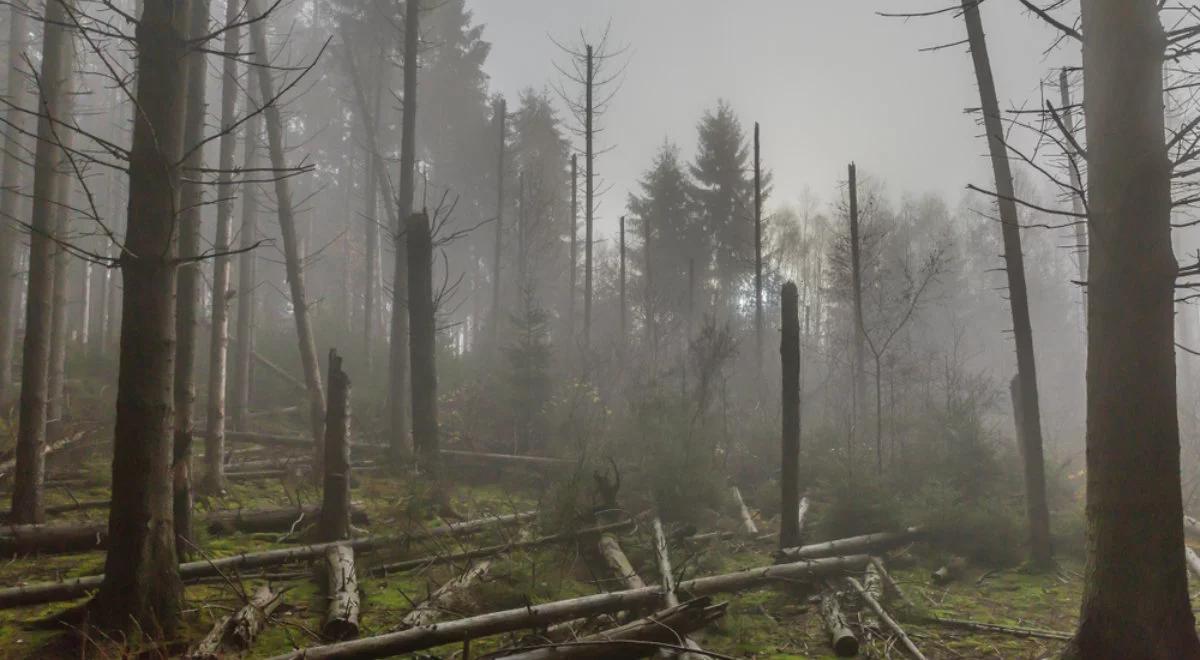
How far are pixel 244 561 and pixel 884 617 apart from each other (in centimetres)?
590

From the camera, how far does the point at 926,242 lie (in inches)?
1630

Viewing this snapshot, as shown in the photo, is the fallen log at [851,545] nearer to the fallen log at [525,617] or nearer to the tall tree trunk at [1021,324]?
the fallen log at [525,617]

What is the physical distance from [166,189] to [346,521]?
4436 millimetres

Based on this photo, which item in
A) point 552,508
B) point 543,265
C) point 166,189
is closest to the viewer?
point 166,189

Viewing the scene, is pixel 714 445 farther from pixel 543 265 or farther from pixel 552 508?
pixel 543 265

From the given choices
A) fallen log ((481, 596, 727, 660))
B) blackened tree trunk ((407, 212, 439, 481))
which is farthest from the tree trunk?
blackened tree trunk ((407, 212, 439, 481))

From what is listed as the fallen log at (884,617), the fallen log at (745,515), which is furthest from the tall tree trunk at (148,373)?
the fallen log at (745,515)

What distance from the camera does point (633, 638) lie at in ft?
17.2

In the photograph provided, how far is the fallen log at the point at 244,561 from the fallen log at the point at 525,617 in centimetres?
174

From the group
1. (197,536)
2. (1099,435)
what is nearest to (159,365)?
(197,536)

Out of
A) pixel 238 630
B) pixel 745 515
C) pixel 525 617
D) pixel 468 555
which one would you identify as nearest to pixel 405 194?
pixel 745 515

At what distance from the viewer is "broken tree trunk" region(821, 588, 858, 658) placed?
240 inches

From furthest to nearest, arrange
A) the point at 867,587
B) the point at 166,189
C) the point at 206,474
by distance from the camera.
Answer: the point at 206,474 → the point at 867,587 → the point at 166,189

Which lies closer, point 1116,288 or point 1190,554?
point 1116,288
